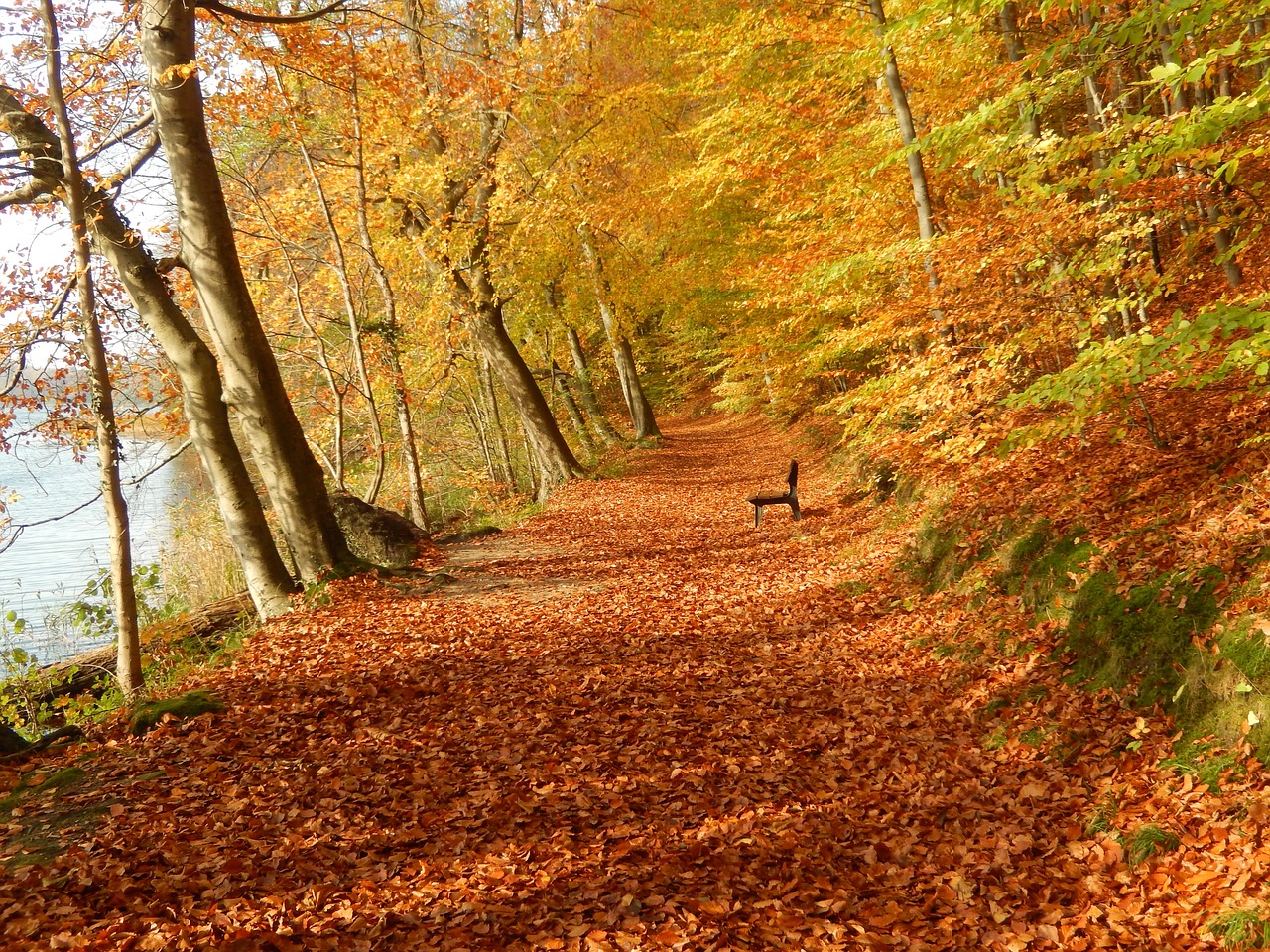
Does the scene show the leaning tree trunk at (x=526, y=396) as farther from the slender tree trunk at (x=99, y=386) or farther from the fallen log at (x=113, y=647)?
the slender tree trunk at (x=99, y=386)

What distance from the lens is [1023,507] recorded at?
727cm

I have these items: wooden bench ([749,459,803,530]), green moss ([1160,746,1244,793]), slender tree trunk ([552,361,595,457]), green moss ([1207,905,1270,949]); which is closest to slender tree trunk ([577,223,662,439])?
slender tree trunk ([552,361,595,457])

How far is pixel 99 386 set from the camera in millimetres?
6562

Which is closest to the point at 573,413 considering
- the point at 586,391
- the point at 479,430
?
the point at 586,391

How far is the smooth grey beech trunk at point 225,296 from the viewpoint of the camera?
8.04 metres

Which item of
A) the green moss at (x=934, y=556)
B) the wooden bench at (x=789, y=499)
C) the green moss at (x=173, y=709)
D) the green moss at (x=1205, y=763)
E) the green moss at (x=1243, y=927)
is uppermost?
the green moss at (x=173, y=709)

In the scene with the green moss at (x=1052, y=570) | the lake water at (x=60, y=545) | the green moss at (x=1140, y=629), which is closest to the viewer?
the green moss at (x=1140, y=629)

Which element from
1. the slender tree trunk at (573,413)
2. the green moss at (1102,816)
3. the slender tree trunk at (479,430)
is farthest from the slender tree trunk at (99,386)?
the slender tree trunk at (573,413)

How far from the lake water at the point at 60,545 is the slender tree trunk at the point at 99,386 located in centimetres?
188

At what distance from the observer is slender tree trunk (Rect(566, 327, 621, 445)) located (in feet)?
77.8

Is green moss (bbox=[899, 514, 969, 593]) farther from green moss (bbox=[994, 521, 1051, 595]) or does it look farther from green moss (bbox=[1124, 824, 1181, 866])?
green moss (bbox=[1124, 824, 1181, 866])

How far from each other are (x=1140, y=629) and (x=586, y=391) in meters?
20.0

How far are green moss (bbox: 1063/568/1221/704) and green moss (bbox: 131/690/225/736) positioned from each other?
6576mm

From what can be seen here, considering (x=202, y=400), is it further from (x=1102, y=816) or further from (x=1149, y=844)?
(x=1149, y=844)
